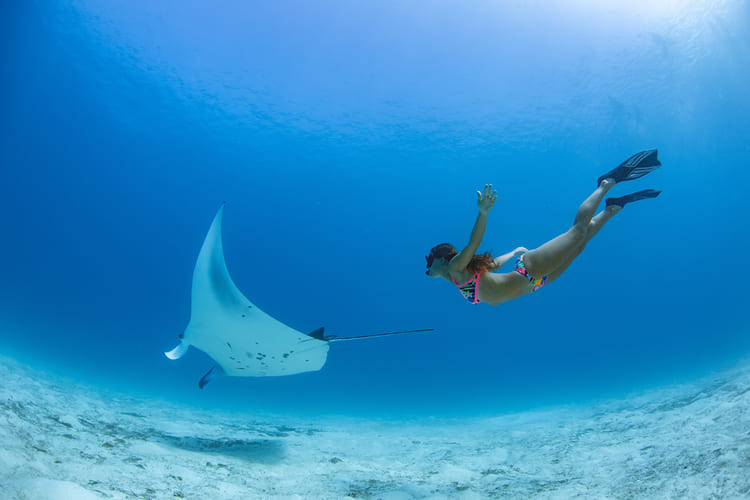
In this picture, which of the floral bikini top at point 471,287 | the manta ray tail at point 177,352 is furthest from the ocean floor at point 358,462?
the floral bikini top at point 471,287

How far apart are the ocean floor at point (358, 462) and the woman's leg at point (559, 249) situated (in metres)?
1.80

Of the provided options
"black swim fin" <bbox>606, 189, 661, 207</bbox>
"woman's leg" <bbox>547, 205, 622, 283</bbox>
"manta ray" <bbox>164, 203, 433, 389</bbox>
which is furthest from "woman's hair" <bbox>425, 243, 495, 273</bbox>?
"black swim fin" <bbox>606, 189, 661, 207</bbox>

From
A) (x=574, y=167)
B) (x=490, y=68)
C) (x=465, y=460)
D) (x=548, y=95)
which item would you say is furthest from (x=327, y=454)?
(x=574, y=167)

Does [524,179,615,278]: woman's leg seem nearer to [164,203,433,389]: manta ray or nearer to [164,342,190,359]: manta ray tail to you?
[164,203,433,389]: manta ray

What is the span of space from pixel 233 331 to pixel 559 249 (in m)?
4.09

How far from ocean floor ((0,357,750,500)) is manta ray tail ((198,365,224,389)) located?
738mm

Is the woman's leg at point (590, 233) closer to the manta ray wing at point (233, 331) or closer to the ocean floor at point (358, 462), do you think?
the ocean floor at point (358, 462)

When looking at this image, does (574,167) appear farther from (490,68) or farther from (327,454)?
(327,454)

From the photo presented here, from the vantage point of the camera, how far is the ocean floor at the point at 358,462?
7.32ft

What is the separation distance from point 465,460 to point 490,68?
55.2 feet

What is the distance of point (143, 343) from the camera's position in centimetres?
3969

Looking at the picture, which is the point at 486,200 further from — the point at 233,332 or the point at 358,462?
the point at 358,462

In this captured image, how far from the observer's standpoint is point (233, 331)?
169 inches

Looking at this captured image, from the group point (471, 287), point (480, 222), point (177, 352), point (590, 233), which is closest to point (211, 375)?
point (177, 352)
